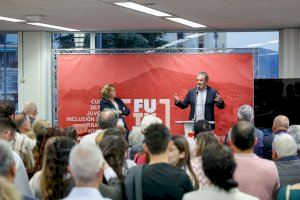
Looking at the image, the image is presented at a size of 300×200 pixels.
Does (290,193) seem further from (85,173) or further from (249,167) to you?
(85,173)

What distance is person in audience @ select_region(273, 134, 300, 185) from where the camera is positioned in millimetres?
5051

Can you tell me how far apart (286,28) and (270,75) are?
3.09 ft

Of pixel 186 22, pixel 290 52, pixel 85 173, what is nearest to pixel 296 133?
pixel 85 173

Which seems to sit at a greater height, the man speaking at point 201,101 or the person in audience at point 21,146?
the man speaking at point 201,101

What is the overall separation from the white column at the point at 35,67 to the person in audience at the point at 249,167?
8.61 metres

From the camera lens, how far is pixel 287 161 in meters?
5.12

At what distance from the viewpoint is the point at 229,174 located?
3.52m

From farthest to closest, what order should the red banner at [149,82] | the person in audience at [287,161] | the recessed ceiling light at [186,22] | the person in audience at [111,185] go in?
the red banner at [149,82] → the recessed ceiling light at [186,22] → the person in audience at [287,161] → the person in audience at [111,185]

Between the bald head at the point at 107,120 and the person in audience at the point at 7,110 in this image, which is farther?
the bald head at the point at 107,120

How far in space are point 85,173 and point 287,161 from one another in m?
2.38

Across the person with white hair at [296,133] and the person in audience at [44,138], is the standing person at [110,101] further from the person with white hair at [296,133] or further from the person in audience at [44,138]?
the person in audience at [44,138]

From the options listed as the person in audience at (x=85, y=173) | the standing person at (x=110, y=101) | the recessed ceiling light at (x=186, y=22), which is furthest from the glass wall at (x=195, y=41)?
the person in audience at (x=85, y=173)

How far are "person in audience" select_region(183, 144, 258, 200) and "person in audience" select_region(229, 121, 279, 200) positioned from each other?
102cm

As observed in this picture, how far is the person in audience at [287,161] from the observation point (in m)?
5.05
